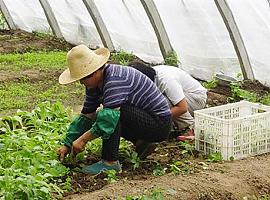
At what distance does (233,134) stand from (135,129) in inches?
33.1

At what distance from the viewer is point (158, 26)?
9086mm

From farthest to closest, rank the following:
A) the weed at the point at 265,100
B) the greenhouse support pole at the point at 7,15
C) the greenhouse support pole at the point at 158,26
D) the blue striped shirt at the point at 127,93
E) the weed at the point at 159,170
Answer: the greenhouse support pole at the point at 7,15
the greenhouse support pole at the point at 158,26
the weed at the point at 265,100
the weed at the point at 159,170
the blue striped shirt at the point at 127,93

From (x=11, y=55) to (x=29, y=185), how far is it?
675cm

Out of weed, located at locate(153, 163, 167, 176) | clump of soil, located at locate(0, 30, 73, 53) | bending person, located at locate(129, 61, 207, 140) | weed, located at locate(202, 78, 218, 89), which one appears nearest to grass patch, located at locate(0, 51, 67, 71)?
clump of soil, located at locate(0, 30, 73, 53)

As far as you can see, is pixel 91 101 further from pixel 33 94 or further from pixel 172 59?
pixel 172 59

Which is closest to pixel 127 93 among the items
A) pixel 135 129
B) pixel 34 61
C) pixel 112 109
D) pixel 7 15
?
pixel 112 109

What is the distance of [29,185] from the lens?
14.1 feet

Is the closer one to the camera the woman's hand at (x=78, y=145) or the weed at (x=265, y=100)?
the woman's hand at (x=78, y=145)

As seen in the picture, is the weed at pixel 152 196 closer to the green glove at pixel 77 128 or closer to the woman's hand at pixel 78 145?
the woman's hand at pixel 78 145

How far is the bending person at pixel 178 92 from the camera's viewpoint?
567 cm

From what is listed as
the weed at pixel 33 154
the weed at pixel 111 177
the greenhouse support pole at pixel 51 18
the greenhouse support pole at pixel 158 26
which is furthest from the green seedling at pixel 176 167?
the greenhouse support pole at pixel 51 18

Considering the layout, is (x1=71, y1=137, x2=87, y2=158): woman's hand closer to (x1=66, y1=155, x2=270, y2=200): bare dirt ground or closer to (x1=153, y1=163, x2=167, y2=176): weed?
(x1=66, y1=155, x2=270, y2=200): bare dirt ground

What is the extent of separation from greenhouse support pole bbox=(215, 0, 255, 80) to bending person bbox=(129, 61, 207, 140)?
1975 mm

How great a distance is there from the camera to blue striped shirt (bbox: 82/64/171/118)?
16.2ft
